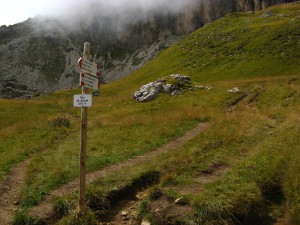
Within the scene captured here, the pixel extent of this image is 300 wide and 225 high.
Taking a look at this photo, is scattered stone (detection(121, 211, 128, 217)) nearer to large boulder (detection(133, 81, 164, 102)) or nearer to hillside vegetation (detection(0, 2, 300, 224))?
hillside vegetation (detection(0, 2, 300, 224))

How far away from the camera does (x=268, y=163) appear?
45.4 feet

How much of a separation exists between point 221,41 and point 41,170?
8428 cm

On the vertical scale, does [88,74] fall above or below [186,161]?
above

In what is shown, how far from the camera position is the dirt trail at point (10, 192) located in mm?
11641

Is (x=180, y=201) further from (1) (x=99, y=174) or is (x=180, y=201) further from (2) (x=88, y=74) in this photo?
(2) (x=88, y=74)

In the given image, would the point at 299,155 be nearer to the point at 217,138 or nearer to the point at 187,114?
the point at 217,138

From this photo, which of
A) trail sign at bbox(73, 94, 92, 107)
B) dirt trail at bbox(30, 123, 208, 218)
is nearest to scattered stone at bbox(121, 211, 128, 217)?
dirt trail at bbox(30, 123, 208, 218)

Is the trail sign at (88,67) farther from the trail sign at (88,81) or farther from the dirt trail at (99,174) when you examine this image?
the dirt trail at (99,174)

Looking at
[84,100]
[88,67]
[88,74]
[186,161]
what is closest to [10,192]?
[84,100]

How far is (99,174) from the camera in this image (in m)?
15.3

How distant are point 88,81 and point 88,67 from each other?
1.54ft

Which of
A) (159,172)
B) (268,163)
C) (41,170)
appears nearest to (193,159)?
(159,172)

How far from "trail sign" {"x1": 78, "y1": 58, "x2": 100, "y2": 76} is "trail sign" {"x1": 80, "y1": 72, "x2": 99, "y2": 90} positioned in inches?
5.3

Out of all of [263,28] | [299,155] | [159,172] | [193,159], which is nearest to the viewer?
[299,155]
